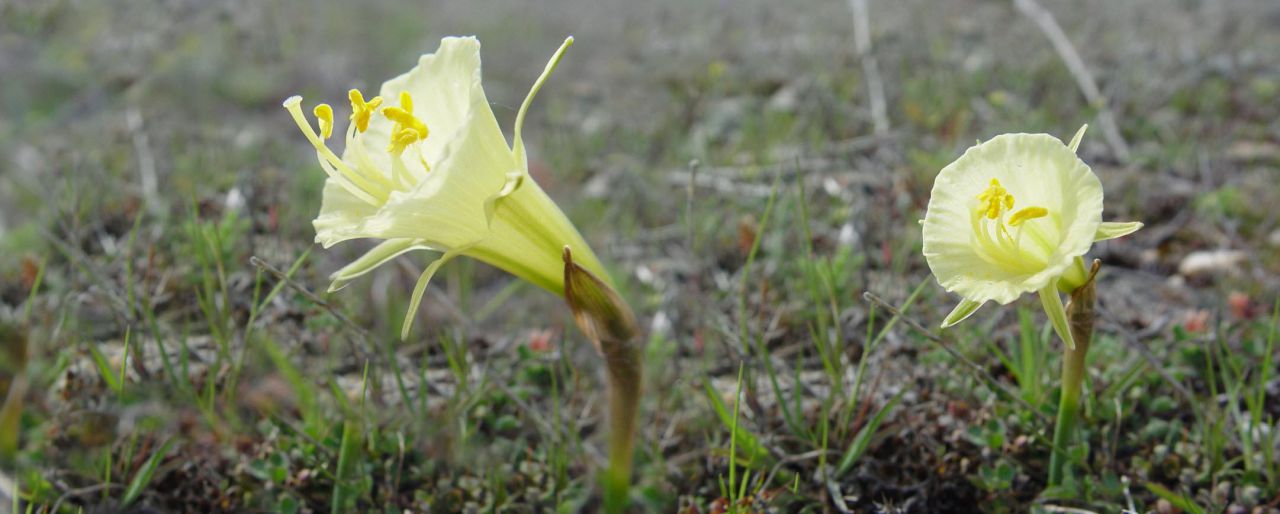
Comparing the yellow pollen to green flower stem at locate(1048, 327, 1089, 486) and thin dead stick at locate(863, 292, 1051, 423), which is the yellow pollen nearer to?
thin dead stick at locate(863, 292, 1051, 423)

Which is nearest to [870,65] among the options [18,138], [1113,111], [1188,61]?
[1113,111]

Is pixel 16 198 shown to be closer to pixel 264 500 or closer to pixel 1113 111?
pixel 264 500

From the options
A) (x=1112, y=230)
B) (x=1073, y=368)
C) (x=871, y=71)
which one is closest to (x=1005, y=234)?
(x=1112, y=230)

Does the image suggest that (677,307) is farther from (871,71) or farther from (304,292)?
(871,71)

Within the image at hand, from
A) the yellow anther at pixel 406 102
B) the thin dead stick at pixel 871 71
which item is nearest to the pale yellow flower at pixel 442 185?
the yellow anther at pixel 406 102

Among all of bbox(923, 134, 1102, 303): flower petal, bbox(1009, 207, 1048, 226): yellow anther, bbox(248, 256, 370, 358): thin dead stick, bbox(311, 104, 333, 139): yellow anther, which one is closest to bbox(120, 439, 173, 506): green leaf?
bbox(248, 256, 370, 358): thin dead stick

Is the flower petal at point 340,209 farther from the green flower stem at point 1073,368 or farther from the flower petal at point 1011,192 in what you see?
the green flower stem at point 1073,368
